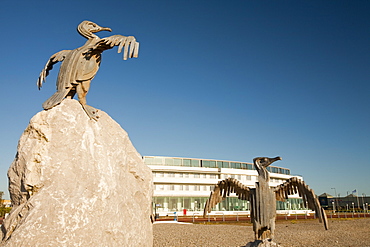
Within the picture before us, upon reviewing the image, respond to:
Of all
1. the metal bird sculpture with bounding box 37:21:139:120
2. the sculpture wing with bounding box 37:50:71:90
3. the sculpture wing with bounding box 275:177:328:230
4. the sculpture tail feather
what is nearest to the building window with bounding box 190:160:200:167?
the sculpture wing with bounding box 275:177:328:230

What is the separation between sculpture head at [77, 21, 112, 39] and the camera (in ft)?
24.6

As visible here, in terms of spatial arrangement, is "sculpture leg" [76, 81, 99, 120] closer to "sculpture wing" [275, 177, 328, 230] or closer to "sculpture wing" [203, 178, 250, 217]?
"sculpture wing" [203, 178, 250, 217]

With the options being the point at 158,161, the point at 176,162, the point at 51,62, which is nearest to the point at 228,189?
the point at 51,62

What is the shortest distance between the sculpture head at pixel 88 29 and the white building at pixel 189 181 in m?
33.4

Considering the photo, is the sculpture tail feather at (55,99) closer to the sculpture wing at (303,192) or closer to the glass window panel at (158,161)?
the sculpture wing at (303,192)

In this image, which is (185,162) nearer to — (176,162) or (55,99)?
(176,162)

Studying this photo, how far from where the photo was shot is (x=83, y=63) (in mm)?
7016

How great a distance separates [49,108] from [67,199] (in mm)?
1974

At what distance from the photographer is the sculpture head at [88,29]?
7.50m

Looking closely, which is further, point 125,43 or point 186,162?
point 186,162

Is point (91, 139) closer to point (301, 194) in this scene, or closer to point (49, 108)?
point (49, 108)

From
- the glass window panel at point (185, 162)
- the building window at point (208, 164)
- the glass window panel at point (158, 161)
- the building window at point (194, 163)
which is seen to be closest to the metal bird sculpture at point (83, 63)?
the glass window panel at point (158, 161)

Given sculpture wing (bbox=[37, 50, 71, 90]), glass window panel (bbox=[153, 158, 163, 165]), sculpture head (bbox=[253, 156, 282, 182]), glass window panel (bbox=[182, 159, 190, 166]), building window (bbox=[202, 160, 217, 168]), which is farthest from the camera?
building window (bbox=[202, 160, 217, 168])

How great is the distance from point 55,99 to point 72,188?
201 cm
